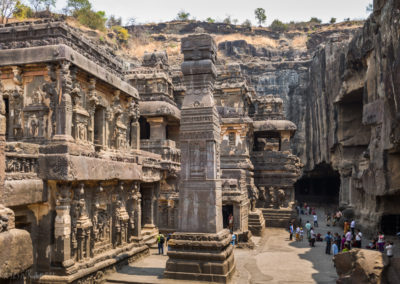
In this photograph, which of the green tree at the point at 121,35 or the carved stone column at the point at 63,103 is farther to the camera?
the green tree at the point at 121,35

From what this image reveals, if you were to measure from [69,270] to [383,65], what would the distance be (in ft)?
56.4

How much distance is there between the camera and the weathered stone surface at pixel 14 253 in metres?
2.80

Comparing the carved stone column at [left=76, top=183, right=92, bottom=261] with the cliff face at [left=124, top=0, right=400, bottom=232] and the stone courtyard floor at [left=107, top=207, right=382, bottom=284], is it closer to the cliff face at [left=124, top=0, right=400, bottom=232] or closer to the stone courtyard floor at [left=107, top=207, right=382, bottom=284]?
the stone courtyard floor at [left=107, top=207, right=382, bottom=284]

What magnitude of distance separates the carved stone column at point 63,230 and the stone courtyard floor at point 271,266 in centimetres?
196

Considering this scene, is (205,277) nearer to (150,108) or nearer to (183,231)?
(183,231)

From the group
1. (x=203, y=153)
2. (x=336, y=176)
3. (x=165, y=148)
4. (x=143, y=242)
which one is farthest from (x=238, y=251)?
(x=336, y=176)

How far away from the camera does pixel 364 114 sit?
21062 mm

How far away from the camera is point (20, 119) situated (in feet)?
35.5

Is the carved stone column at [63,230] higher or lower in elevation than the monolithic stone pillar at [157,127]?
lower

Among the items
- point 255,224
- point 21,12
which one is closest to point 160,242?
point 255,224

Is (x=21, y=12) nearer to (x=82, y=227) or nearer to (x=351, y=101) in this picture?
(x=351, y=101)

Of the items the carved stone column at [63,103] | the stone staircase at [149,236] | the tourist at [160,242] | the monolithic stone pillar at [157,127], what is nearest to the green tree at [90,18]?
the monolithic stone pillar at [157,127]

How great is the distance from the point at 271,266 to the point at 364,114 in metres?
12.0

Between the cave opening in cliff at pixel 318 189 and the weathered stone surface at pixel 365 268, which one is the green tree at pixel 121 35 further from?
the weathered stone surface at pixel 365 268
